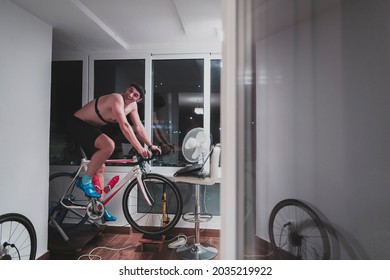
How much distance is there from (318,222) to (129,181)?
72.0 inches

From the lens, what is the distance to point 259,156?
2.73ft

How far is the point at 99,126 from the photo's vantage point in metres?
1.93

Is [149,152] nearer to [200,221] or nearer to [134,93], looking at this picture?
[134,93]

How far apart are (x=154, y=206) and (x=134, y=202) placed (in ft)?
0.73

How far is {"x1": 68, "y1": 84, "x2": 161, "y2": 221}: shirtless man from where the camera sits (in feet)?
6.39

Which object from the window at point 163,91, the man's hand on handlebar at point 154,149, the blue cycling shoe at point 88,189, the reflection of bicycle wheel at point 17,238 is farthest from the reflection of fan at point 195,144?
the reflection of bicycle wheel at point 17,238

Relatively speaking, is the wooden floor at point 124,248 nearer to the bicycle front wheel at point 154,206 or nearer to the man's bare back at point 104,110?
the bicycle front wheel at point 154,206

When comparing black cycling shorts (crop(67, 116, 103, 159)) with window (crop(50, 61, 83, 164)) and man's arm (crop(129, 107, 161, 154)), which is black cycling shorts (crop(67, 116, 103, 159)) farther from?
man's arm (crop(129, 107, 161, 154))

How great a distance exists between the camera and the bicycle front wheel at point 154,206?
216 centimetres

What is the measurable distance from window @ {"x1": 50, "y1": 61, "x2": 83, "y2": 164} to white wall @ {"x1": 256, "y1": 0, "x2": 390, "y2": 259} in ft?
6.28

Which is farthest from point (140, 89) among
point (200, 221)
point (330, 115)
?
point (330, 115)

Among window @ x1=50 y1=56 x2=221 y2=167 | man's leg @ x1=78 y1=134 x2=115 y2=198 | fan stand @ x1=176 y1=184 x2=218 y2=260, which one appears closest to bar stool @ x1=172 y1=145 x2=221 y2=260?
fan stand @ x1=176 y1=184 x2=218 y2=260

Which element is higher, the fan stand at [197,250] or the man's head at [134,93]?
the man's head at [134,93]

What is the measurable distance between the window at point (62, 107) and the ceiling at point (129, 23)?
28 centimetres
